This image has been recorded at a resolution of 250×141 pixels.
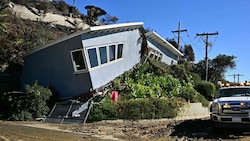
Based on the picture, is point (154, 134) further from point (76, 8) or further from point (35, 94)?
point (76, 8)

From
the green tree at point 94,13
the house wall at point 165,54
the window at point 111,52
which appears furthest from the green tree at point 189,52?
the window at point 111,52

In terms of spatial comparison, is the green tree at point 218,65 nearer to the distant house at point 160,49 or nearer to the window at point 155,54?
the distant house at point 160,49

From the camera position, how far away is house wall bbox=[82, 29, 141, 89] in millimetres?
17875

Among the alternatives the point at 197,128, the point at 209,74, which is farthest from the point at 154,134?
the point at 209,74

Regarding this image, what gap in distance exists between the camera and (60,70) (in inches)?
719

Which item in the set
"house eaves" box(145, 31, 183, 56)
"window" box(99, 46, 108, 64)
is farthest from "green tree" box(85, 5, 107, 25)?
"window" box(99, 46, 108, 64)

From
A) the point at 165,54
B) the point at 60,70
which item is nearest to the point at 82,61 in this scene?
the point at 60,70

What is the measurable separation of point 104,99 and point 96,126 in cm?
289

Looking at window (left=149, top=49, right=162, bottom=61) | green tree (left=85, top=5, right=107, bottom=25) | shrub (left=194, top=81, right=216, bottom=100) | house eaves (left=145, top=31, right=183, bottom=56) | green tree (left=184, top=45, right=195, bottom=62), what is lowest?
shrub (left=194, top=81, right=216, bottom=100)

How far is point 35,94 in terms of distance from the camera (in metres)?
15.6

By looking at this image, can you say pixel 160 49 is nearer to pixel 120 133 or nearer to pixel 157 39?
pixel 157 39

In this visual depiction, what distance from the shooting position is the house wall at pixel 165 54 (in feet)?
88.1

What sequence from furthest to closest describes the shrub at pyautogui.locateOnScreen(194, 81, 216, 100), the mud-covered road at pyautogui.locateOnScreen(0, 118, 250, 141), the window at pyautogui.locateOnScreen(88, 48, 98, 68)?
1. the shrub at pyautogui.locateOnScreen(194, 81, 216, 100)
2. the window at pyautogui.locateOnScreen(88, 48, 98, 68)
3. the mud-covered road at pyautogui.locateOnScreen(0, 118, 250, 141)

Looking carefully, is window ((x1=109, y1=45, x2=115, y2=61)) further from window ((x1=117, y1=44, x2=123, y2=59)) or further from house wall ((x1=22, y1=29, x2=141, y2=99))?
window ((x1=117, y1=44, x2=123, y2=59))
